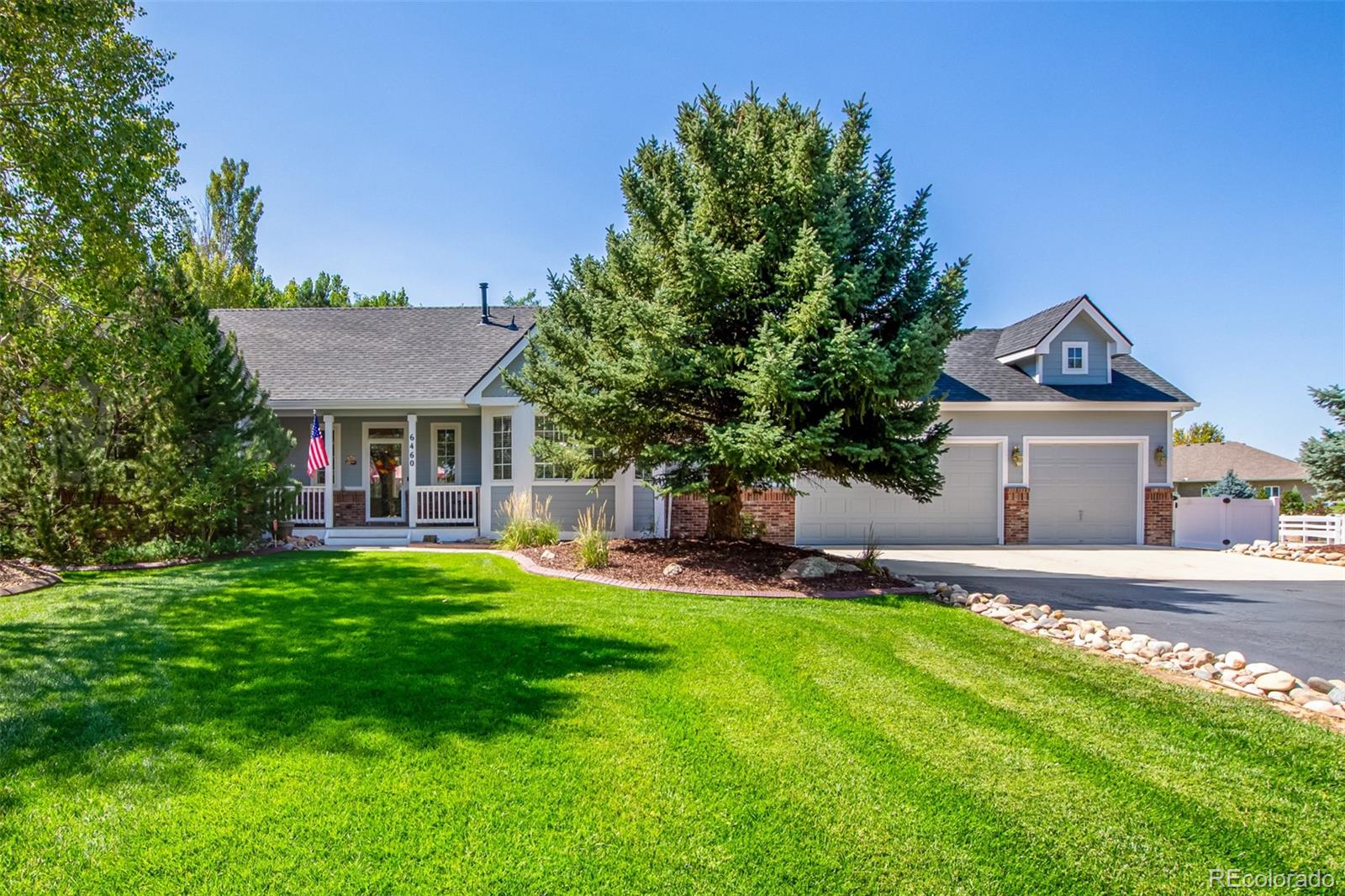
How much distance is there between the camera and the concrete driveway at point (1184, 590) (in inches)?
240

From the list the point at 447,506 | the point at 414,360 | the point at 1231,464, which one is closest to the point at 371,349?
the point at 414,360

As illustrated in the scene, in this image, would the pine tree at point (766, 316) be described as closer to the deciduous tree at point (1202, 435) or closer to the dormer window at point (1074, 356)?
the dormer window at point (1074, 356)

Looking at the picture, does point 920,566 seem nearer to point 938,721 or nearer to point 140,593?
point 938,721

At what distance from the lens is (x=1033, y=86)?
10.1 m

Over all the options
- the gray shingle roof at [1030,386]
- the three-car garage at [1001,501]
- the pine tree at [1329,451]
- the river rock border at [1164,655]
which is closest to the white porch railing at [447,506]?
the three-car garage at [1001,501]

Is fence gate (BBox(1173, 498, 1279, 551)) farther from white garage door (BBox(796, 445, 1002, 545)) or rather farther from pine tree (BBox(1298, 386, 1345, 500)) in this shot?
white garage door (BBox(796, 445, 1002, 545))

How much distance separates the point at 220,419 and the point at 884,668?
416 inches

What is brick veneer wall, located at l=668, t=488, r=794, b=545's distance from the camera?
13.6m

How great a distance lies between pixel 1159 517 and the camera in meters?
14.9

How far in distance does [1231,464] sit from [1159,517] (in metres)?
24.6

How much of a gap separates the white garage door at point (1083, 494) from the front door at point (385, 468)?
14.6 meters

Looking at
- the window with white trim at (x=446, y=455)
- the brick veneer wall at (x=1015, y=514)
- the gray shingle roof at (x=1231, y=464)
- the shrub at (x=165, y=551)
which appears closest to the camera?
the shrub at (x=165, y=551)

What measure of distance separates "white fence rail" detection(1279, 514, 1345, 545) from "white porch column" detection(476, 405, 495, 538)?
1713cm

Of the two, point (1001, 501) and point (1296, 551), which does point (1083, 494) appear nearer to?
point (1001, 501)
